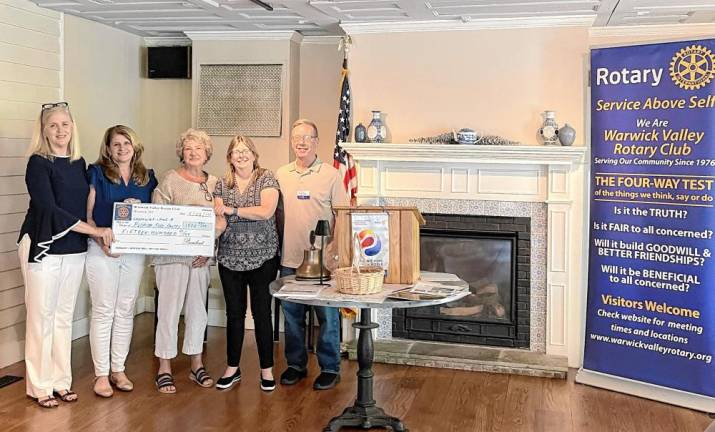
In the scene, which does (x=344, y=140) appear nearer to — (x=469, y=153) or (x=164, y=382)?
(x=469, y=153)

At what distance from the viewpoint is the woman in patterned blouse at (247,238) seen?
161 inches

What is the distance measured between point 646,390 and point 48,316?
348 cm

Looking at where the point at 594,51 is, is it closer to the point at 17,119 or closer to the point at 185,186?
the point at 185,186

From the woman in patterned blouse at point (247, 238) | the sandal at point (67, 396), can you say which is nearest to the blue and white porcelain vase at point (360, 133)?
the woman in patterned blouse at point (247, 238)

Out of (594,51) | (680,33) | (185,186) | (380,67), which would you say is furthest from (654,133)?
(185,186)

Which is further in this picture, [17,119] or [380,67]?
[380,67]

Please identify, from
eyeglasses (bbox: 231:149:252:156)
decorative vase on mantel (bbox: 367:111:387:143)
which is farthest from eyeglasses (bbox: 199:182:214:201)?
decorative vase on mantel (bbox: 367:111:387:143)

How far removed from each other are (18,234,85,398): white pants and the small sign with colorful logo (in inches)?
66.7

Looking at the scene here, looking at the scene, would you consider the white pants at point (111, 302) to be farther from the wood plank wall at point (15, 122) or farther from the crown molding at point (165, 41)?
Answer: the crown molding at point (165, 41)

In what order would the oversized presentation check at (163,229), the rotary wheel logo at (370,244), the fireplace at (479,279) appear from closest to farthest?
the rotary wheel logo at (370,244) → the oversized presentation check at (163,229) → the fireplace at (479,279)

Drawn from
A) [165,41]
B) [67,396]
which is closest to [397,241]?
[67,396]

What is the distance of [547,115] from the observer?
4824 mm

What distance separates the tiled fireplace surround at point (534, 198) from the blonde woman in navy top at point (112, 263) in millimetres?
1567

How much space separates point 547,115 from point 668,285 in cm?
133
